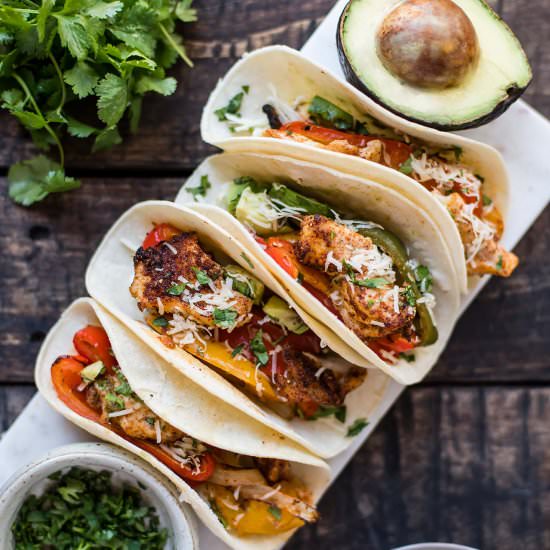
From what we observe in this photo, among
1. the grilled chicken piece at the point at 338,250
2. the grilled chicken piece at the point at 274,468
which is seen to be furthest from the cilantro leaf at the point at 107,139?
the grilled chicken piece at the point at 274,468

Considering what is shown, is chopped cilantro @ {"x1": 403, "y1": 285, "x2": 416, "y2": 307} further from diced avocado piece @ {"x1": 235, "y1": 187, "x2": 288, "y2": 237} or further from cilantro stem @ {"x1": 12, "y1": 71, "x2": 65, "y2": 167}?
cilantro stem @ {"x1": 12, "y1": 71, "x2": 65, "y2": 167}

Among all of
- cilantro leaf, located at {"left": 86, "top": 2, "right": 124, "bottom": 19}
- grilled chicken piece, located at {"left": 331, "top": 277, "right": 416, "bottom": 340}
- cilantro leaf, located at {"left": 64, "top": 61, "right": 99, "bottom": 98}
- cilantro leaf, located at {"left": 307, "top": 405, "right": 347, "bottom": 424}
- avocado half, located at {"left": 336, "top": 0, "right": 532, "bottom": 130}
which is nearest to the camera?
grilled chicken piece, located at {"left": 331, "top": 277, "right": 416, "bottom": 340}

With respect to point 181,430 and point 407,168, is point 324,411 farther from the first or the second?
point 407,168

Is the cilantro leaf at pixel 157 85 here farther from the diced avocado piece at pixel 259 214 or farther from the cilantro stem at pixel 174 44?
the diced avocado piece at pixel 259 214

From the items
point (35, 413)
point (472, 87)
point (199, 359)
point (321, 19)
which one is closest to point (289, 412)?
point (199, 359)

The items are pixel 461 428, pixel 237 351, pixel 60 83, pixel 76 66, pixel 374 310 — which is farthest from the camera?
pixel 461 428

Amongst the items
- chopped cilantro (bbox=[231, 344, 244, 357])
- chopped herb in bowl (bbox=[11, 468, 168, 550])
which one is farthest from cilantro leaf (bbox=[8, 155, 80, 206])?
chopped herb in bowl (bbox=[11, 468, 168, 550])

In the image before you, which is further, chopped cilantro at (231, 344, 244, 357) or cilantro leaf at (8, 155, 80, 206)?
cilantro leaf at (8, 155, 80, 206)

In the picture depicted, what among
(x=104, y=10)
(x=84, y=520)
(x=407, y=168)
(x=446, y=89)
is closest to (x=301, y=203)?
(x=407, y=168)
